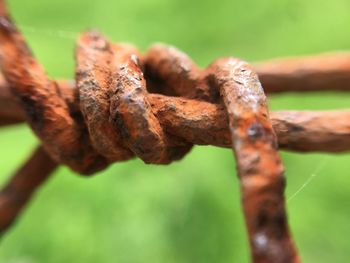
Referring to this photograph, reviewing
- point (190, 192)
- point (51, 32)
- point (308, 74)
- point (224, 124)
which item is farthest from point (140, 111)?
point (51, 32)

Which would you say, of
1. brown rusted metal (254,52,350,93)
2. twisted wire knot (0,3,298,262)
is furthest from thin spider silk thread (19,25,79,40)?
twisted wire knot (0,3,298,262)

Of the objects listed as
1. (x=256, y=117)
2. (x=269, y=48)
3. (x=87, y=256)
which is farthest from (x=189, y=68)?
(x=269, y=48)

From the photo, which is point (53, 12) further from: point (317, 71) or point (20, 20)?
point (317, 71)

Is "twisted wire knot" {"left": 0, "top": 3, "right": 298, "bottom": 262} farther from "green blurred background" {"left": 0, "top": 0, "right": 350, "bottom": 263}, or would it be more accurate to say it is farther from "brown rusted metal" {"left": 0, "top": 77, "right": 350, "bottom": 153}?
"green blurred background" {"left": 0, "top": 0, "right": 350, "bottom": 263}

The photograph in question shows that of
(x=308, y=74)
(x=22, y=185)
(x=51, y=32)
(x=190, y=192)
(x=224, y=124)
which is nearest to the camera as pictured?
(x=224, y=124)

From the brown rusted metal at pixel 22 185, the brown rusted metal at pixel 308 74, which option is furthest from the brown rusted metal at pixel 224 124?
the brown rusted metal at pixel 308 74

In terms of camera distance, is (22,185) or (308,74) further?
(308,74)

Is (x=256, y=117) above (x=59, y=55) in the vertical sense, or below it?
above

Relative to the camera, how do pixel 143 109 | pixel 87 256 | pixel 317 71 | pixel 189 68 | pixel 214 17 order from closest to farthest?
pixel 143 109
pixel 189 68
pixel 317 71
pixel 87 256
pixel 214 17

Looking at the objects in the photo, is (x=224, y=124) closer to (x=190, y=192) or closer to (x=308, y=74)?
(x=308, y=74)
